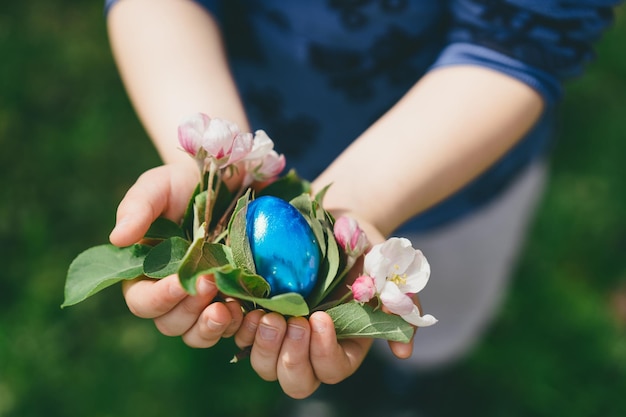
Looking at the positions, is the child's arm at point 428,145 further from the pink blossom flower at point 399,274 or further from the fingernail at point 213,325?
the fingernail at point 213,325

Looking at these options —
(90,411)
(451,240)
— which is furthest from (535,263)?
(90,411)

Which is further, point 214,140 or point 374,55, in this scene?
point 374,55

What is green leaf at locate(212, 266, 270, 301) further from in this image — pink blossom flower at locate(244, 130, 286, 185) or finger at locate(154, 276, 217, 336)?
pink blossom flower at locate(244, 130, 286, 185)

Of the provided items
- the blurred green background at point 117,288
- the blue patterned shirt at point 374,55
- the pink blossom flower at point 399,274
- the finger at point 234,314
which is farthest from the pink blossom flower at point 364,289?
the blurred green background at point 117,288

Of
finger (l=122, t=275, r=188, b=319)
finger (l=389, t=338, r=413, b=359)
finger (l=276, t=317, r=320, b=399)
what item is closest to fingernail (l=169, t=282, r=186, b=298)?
finger (l=122, t=275, r=188, b=319)

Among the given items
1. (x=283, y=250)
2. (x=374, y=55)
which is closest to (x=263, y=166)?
(x=283, y=250)

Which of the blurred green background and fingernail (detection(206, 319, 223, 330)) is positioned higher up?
fingernail (detection(206, 319, 223, 330))

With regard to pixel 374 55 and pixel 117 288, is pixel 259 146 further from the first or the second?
pixel 117 288
